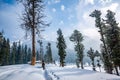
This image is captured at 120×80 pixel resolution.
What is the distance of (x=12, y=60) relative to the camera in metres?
95.5

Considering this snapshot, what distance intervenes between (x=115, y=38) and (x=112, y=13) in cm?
603

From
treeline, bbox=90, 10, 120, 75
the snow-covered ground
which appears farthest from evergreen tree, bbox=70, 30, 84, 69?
the snow-covered ground

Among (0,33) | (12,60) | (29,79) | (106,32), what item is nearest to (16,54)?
(12,60)

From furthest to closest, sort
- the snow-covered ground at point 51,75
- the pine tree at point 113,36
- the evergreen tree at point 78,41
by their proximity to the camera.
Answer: the evergreen tree at point 78,41 < the pine tree at point 113,36 < the snow-covered ground at point 51,75

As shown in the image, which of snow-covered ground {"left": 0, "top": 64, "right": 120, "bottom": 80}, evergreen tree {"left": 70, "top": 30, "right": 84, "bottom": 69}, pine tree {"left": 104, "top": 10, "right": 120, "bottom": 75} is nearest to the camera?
snow-covered ground {"left": 0, "top": 64, "right": 120, "bottom": 80}

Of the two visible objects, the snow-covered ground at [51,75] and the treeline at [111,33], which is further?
the treeline at [111,33]

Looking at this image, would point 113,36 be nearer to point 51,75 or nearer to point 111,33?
point 111,33

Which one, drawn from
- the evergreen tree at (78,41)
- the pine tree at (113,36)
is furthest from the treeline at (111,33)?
the evergreen tree at (78,41)

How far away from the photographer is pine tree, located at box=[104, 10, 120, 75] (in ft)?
104

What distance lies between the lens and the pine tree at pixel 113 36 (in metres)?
31.7

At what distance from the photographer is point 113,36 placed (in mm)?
33281

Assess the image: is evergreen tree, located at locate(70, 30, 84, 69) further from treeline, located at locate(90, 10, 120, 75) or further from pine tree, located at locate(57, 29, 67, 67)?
treeline, located at locate(90, 10, 120, 75)

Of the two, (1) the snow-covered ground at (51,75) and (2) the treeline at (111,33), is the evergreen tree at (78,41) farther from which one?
(1) the snow-covered ground at (51,75)

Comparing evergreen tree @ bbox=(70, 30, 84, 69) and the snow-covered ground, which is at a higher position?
evergreen tree @ bbox=(70, 30, 84, 69)
